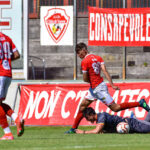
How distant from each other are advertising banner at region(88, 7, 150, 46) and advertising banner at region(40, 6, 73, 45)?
545 millimetres

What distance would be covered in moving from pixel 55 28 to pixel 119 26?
166cm

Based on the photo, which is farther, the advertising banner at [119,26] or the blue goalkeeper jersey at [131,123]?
the advertising banner at [119,26]

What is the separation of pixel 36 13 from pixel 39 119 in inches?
140

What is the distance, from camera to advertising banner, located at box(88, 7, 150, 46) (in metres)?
16.4

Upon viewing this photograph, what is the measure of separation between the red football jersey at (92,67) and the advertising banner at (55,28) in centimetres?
515

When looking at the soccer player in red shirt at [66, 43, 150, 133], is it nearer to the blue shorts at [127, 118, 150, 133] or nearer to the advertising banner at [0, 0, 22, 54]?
the blue shorts at [127, 118, 150, 133]

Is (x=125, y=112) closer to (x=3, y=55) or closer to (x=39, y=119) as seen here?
(x=39, y=119)

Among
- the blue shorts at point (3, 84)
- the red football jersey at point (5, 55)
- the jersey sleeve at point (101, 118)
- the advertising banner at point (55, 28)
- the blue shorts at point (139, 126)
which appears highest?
the advertising banner at point (55, 28)

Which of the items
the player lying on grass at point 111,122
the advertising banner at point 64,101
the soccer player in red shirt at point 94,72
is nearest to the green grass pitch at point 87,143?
the player lying on grass at point 111,122

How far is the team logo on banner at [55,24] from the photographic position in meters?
16.5

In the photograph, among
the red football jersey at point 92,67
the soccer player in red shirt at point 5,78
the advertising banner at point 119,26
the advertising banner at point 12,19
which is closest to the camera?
the soccer player in red shirt at point 5,78

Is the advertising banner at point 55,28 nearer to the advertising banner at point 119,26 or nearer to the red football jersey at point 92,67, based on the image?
the advertising banner at point 119,26

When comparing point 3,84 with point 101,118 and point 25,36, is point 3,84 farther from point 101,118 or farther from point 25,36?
point 25,36

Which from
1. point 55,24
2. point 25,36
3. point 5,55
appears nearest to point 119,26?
point 55,24
